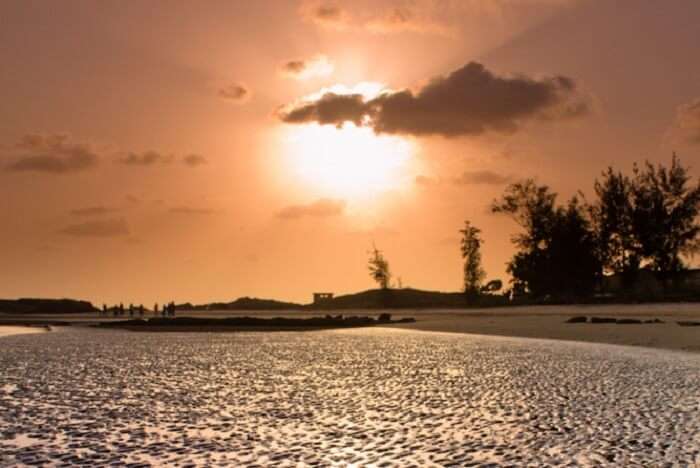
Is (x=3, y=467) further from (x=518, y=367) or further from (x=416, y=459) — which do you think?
(x=518, y=367)

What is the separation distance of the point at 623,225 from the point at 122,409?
2847 inches

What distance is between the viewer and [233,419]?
38.4 feet

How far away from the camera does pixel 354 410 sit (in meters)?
12.5

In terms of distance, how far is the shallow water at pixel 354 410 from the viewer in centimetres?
902

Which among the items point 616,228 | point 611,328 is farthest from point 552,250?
point 611,328

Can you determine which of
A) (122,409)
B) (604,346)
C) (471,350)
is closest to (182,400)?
(122,409)

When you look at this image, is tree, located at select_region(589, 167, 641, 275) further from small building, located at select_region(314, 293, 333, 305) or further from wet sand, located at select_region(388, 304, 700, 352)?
small building, located at select_region(314, 293, 333, 305)

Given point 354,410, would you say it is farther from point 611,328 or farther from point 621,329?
point 611,328

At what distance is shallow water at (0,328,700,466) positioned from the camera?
9016 millimetres

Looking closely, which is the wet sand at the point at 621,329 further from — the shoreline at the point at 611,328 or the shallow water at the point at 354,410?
the shallow water at the point at 354,410

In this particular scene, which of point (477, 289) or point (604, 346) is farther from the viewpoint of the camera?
point (477, 289)

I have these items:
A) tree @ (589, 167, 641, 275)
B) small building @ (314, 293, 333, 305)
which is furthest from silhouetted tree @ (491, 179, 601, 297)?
small building @ (314, 293, 333, 305)

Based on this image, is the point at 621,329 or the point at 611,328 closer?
the point at 621,329

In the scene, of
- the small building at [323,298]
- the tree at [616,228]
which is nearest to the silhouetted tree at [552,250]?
the tree at [616,228]
